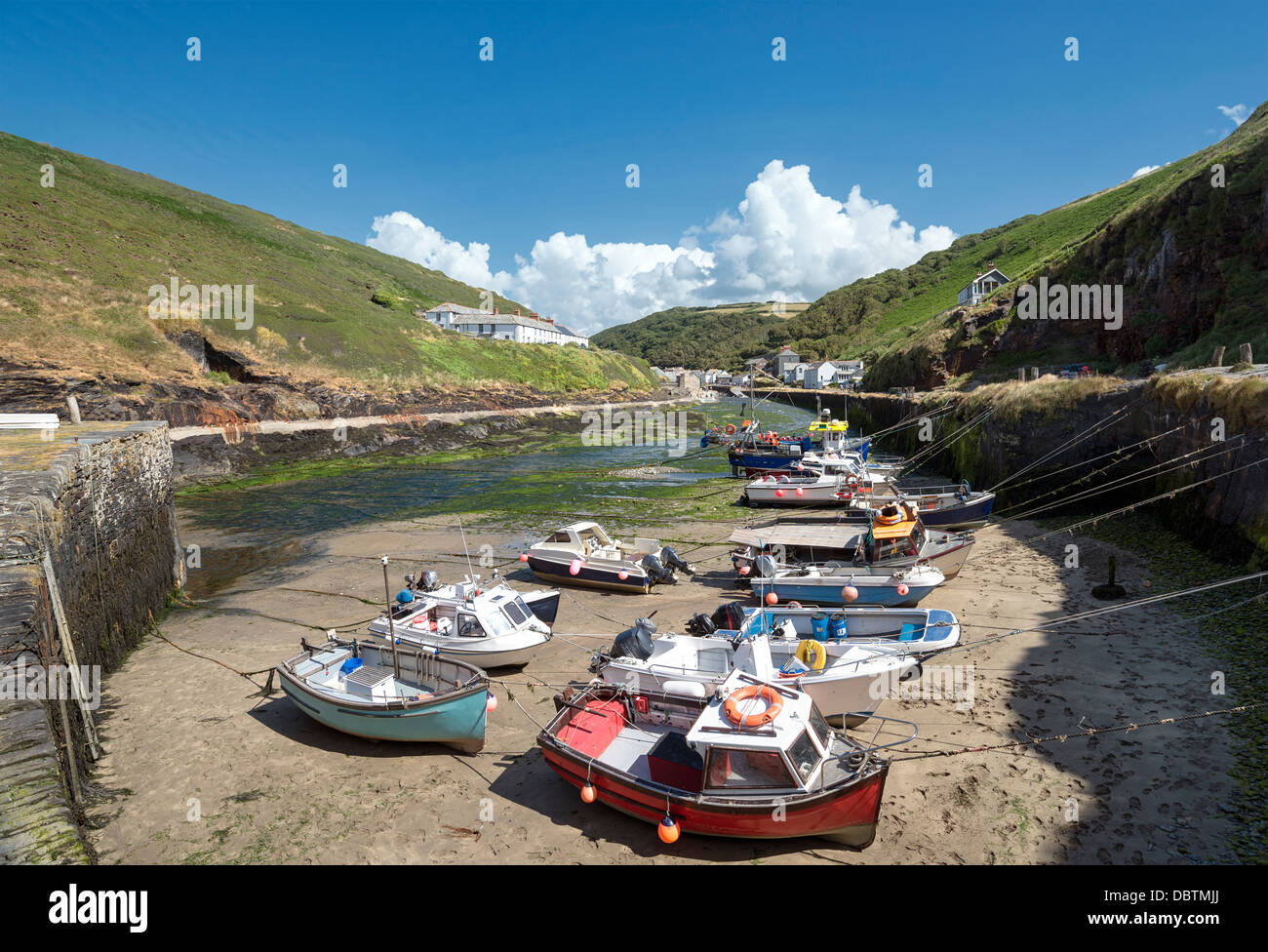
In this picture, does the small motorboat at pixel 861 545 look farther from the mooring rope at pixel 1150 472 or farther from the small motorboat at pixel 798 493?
the small motorboat at pixel 798 493

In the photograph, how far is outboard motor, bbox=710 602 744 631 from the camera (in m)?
13.8

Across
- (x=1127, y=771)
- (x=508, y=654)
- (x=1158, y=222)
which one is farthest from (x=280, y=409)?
(x=1158, y=222)

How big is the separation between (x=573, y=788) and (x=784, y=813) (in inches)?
146

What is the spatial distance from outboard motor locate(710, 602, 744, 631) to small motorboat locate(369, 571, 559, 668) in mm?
4008

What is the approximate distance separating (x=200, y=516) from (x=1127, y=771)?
126ft

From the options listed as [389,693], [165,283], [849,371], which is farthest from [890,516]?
[849,371]

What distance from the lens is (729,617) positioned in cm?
1395

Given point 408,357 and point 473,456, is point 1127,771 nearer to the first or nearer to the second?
point 473,456

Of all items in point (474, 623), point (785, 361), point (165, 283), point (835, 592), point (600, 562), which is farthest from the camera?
point (785, 361)

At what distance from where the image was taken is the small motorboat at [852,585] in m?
16.3

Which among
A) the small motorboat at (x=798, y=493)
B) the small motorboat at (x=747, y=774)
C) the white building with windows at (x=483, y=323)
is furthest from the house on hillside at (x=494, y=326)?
the small motorboat at (x=747, y=774)

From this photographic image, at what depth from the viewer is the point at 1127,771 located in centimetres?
928

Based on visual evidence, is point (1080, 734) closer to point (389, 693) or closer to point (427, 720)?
point (427, 720)

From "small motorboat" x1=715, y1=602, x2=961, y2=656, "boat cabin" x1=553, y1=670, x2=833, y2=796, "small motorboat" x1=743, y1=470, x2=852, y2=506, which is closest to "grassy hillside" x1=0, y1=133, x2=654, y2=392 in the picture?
"small motorboat" x1=743, y1=470, x2=852, y2=506
